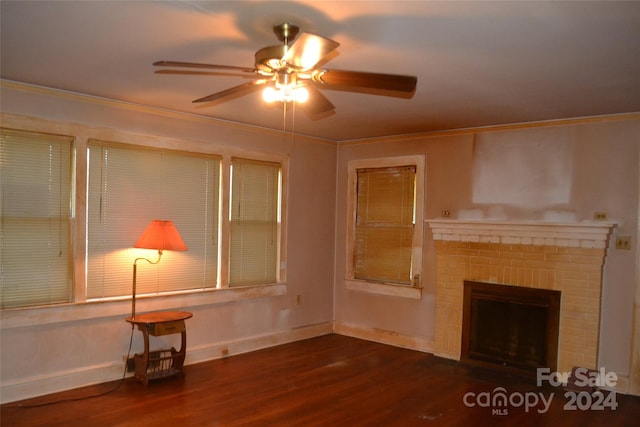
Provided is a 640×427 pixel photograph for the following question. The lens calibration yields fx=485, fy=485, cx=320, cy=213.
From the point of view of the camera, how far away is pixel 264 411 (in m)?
3.73

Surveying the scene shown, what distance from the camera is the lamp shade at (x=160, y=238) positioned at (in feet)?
13.8

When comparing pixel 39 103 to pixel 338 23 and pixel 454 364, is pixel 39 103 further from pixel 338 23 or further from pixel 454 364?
pixel 454 364

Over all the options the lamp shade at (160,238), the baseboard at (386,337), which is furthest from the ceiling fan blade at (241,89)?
the baseboard at (386,337)

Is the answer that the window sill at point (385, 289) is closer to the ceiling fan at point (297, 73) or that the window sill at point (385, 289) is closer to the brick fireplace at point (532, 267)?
the brick fireplace at point (532, 267)

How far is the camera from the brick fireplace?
4.46 meters

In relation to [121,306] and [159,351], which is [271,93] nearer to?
[121,306]

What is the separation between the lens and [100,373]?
4.27 m

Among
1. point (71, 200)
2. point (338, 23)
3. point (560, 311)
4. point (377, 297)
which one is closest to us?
point (338, 23)

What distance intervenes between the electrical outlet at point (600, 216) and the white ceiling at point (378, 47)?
3.02ft

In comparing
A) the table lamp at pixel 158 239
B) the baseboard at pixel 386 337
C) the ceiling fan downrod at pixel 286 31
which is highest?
the ceiling fan downrod at pixel 286 31

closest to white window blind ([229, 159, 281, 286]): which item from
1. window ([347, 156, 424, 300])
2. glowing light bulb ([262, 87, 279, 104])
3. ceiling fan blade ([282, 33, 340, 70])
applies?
window ([347, 156, 424, 300])

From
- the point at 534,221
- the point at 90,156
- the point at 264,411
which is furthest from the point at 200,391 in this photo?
the point at 534,221

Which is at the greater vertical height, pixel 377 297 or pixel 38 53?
pixel 38 53

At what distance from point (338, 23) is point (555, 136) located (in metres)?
3.15
